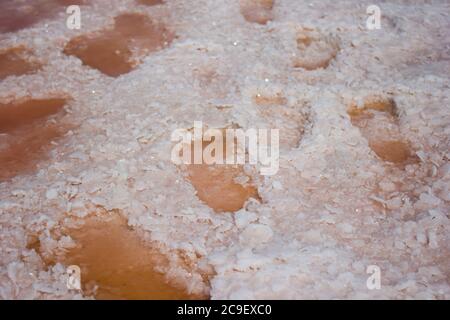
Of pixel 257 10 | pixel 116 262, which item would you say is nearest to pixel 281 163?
pixel 116 262

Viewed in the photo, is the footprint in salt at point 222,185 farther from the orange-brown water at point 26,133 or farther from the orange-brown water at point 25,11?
the orange-brown water at point 25,11

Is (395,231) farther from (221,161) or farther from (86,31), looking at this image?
(86,31)

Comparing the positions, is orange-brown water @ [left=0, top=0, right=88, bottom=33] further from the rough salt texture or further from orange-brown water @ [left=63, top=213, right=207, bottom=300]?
orange-brown water @ [left=63, top=213, right=207, bottom=300]

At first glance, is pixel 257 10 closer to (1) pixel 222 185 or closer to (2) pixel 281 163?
(2) pixel 281 163

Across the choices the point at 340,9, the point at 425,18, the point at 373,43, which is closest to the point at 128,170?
the point at 373,43

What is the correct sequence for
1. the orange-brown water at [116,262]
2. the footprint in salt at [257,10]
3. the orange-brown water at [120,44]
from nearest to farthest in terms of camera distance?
the orange-brown water at [116,262] < the orange-brown water at [120,44] < the footprint in salt at [257,10]

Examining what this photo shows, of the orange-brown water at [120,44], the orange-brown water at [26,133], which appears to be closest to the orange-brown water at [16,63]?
the orange-brown water at [120,44]
